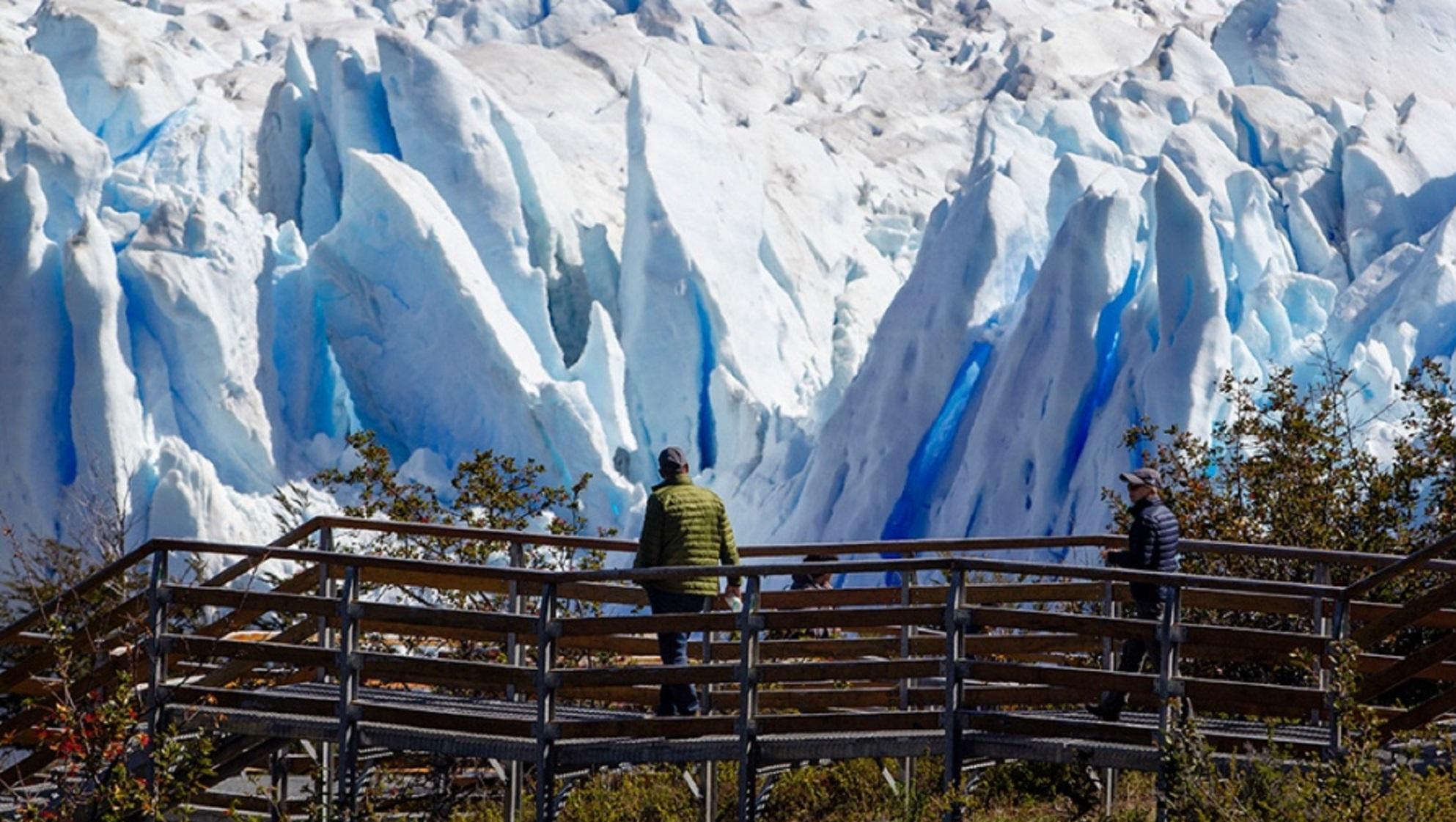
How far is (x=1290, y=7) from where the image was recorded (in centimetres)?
2850

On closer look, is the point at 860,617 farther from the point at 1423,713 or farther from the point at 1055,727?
the point at 1423,713

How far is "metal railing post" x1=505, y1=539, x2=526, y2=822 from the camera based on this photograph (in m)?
9.25

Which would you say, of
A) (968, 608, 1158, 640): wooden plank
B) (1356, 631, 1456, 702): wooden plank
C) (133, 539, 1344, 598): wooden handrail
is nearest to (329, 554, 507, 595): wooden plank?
(133, 539, 1344, 598): wooden handrail

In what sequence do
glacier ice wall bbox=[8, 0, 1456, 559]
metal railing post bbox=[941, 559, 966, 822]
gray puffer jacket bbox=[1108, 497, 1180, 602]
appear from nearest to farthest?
metal railing post bbox=[941, 559, 966, 822] < gray puffer jacket bbox=[1108, 497, 1180, 602] < glacier ice wall bbox=[8, 0, 1456, 559]

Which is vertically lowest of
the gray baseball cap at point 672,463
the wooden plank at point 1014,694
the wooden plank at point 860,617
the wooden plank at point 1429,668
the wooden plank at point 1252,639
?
the wooden plank at point 1014,694

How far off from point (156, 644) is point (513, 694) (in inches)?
75.3

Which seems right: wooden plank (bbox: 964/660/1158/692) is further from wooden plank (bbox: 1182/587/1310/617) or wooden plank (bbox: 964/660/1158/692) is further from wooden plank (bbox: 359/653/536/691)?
wooden plank (bbox: 359/653/536/691)

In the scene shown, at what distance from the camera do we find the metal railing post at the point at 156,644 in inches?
343

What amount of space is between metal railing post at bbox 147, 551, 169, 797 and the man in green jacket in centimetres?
199

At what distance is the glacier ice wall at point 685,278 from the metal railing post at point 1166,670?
10.9 meters

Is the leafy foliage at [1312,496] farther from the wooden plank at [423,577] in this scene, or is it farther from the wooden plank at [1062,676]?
the wooden plank at [423,577]

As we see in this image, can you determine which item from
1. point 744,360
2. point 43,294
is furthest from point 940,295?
point 43,294

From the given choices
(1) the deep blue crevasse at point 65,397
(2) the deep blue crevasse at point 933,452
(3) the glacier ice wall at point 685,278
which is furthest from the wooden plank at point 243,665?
(1) the deep blue crevasse at point 65,397

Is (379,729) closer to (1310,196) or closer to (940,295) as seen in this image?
(940,295)
